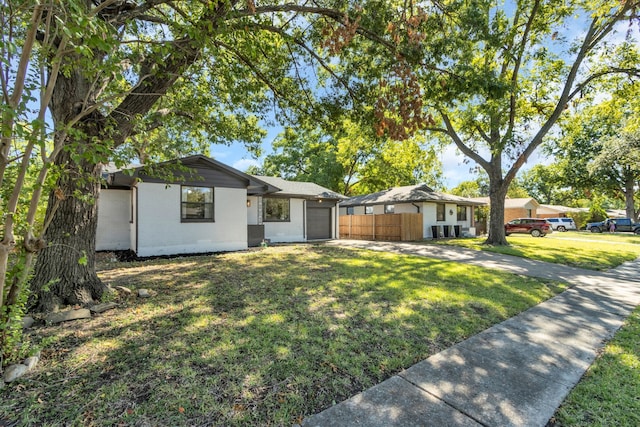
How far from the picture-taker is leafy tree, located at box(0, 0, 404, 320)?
2.31 meters

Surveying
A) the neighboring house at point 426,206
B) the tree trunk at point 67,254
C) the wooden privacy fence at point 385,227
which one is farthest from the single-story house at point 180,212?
the neighboring house at point 426,206

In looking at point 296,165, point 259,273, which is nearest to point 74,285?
point 259,273

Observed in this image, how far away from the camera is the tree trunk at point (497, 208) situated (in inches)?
579

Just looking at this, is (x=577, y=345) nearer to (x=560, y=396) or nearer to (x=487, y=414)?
(x=560, y=396)

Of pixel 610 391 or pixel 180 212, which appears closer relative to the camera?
pixel 610 391

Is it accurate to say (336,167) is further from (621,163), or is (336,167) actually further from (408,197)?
(621,163)

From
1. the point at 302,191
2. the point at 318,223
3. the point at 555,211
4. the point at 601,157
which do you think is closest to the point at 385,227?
the point at 318,223

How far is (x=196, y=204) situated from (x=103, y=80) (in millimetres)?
6233

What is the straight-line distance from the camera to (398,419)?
221 cm

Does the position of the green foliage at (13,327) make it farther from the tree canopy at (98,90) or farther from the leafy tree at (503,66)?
the leafy tree at (503,66)

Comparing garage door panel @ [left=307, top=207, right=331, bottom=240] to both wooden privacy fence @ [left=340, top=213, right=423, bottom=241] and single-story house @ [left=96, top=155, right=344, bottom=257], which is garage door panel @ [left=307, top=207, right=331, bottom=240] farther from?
single-story house @ [left=96, top=155, right=344, bottom=257]

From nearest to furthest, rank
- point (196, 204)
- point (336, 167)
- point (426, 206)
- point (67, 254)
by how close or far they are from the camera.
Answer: point (67, 254)
point (196, 204)
point (426, 206)
point (336, 167)

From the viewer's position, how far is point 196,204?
35.2ft

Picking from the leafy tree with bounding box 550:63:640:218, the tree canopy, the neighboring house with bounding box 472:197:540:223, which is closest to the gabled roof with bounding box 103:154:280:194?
the tree canopy
